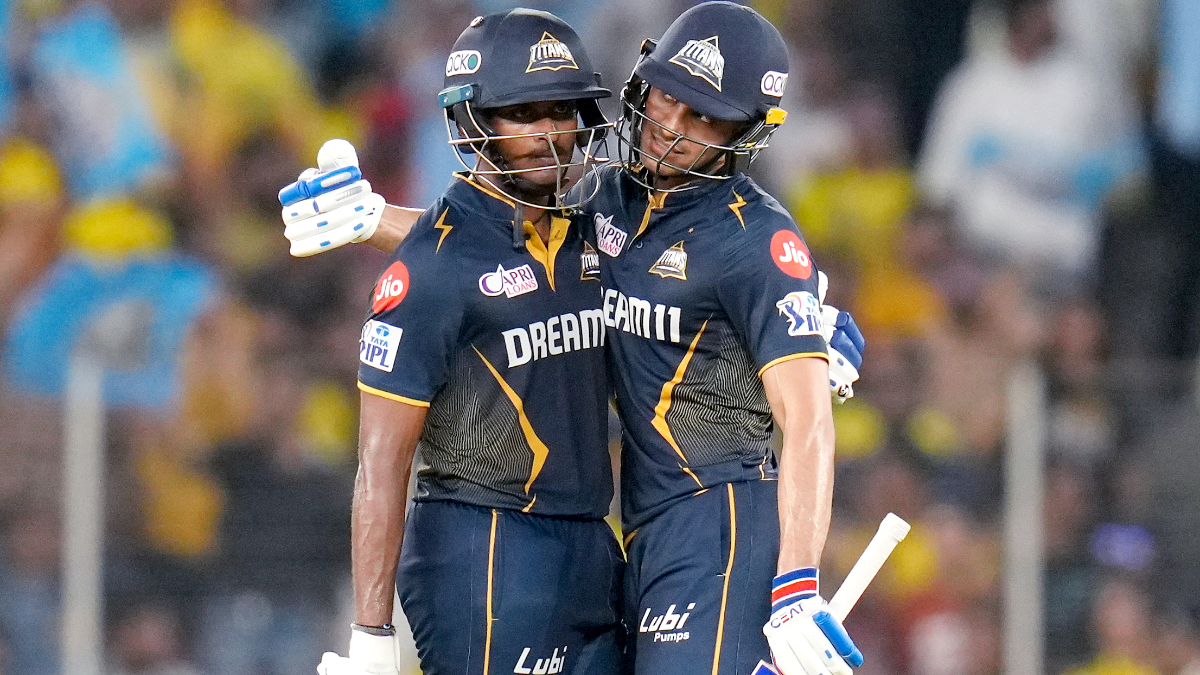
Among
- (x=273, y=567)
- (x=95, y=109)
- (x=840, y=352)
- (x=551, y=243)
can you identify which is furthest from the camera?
(x=95, y=109)

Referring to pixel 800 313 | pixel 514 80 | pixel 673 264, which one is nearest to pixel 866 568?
pixel 800 313

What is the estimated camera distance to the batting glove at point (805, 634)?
4031 millimetres

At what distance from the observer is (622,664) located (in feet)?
15.1

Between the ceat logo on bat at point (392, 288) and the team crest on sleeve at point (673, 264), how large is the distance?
66cm

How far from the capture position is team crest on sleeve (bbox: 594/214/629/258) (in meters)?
4.65

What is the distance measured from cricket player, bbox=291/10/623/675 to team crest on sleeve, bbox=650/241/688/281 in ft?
0.68

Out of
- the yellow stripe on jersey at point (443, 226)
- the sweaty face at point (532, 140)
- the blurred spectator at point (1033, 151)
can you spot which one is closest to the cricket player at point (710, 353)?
the sweaty face at point (532, 140)

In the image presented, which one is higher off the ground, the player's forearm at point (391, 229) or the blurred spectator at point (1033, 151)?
the blurred spectator at point (1033, 151)

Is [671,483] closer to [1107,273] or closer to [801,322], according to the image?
[801,322]

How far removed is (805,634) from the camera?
4051 millimetres

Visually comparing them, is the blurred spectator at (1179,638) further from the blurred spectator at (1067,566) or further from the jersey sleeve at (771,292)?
the jersey sleeve at (771,292)

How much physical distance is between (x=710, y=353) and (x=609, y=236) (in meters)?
0.45

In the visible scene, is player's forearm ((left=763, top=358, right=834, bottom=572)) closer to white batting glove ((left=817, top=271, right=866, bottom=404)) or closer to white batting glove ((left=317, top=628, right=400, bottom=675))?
white batting glove ((left=817, top=271, right=866, bottom=404))

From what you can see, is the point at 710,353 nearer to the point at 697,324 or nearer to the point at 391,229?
the point at 697,324
